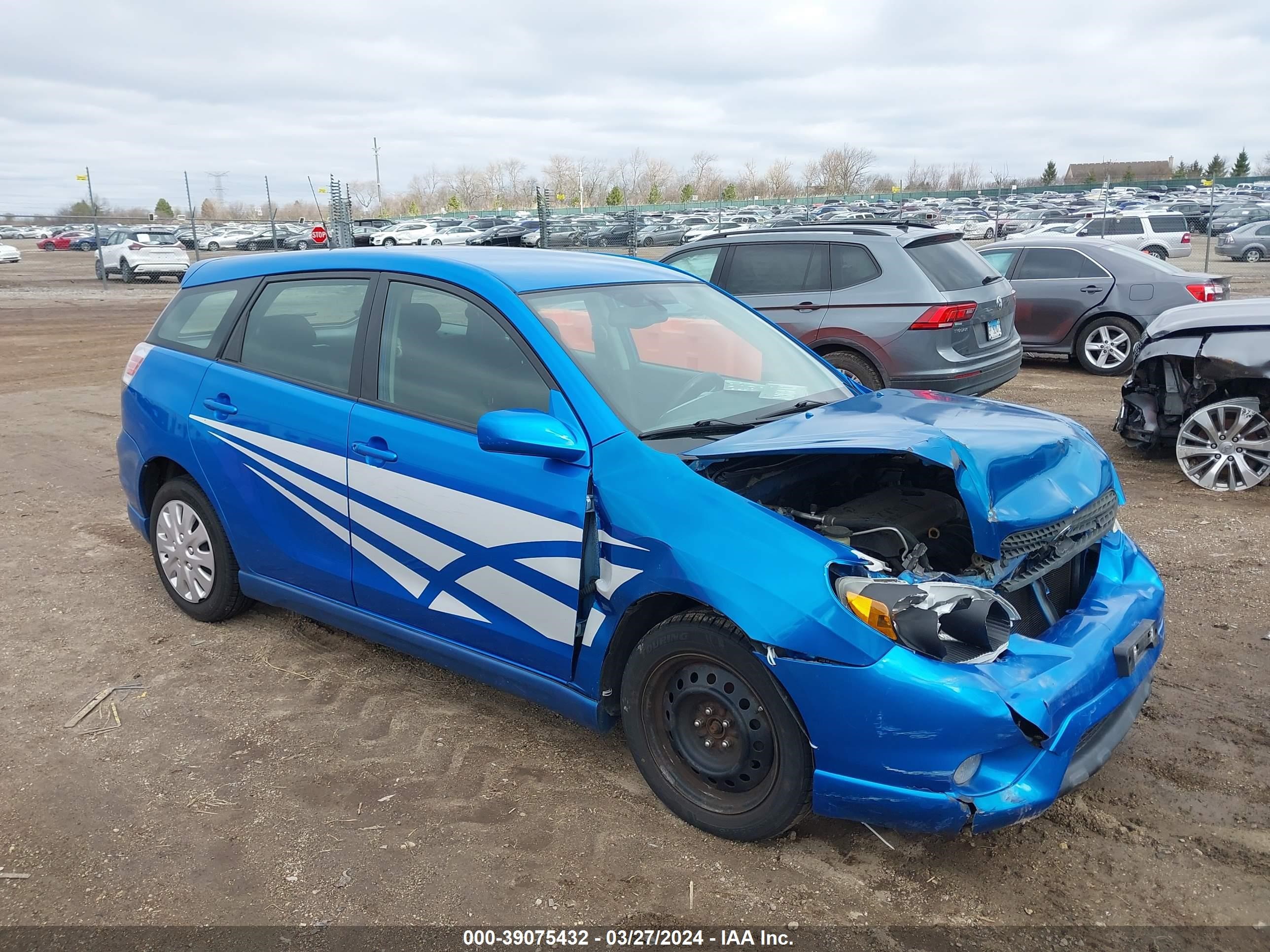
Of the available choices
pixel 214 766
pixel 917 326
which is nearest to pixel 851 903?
pixel 214 766

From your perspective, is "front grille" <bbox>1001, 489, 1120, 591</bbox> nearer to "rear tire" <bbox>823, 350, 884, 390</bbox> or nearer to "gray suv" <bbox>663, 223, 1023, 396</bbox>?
"gray suv" <bbox>663, 223, 1023, 396</bbox>

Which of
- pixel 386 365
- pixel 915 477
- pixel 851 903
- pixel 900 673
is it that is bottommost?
pixel 851 903

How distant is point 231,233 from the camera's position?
48.5 m

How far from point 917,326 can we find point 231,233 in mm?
47814

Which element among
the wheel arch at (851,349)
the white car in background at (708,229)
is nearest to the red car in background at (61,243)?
the white car in background at (708,229)

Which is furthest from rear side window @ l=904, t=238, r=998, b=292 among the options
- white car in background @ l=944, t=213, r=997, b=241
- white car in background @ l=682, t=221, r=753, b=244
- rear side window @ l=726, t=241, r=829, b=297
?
white car in background @ l=944, t=213, r=997, b=241

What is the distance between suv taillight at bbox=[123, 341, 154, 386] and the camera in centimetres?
476

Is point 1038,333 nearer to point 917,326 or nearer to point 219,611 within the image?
point 917,326

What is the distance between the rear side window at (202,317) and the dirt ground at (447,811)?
1.37 metres

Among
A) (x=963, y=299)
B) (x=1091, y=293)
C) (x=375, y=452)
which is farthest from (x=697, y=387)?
(x=1091, y=293)

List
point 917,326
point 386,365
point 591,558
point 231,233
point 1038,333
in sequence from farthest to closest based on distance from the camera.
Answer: point 231,233
point 1038,333
point 917,326
point 386,365
point 591,558

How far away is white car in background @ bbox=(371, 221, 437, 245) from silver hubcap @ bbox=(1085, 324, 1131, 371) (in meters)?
29.7

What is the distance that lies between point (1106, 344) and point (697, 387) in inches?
364

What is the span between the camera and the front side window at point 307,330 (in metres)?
3.88
